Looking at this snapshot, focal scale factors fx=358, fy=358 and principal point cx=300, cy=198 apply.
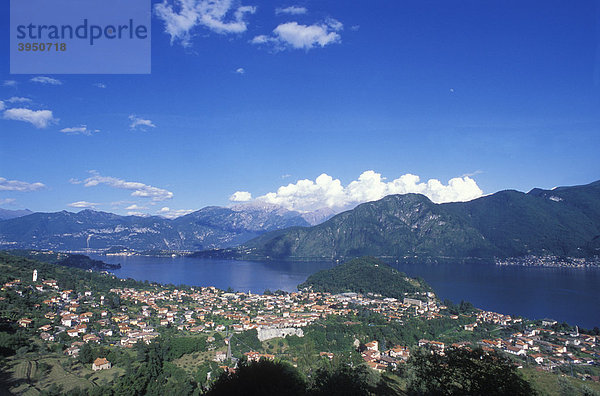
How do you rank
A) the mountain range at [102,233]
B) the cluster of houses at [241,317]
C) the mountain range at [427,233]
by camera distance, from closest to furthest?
the cluster of houses at [241,317]
the mountain range at [427,233]
the mountain range at [102,233]

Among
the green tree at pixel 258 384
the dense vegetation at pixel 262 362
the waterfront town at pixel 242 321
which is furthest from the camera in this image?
the waterfront town at pixel 242 321

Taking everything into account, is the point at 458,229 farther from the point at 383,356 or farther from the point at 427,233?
the point at 383,356

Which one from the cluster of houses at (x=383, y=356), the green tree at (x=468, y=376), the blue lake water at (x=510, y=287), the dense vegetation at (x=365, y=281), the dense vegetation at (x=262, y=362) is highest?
the green tree at (x=468, y=376)

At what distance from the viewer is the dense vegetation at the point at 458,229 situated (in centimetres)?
9038

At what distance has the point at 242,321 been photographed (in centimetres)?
2625

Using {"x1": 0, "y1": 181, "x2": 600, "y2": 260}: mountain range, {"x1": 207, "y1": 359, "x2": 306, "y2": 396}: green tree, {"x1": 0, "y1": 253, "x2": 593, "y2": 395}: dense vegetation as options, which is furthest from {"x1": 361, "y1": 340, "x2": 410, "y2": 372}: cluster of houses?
{"x1": 0, "y1": 181, "x2": 600, "y2": 260}: mountain range

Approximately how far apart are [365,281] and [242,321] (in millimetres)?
26215

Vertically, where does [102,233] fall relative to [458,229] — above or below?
above

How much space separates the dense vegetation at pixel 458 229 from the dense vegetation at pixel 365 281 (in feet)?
129

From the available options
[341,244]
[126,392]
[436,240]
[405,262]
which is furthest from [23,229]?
[126,392]

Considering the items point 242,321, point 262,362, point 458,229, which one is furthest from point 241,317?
point 458,229

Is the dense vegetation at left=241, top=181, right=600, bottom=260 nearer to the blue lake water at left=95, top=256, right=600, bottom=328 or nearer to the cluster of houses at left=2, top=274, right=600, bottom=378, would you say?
the blue lake water at left=95, top=256, right=600, bottom=328

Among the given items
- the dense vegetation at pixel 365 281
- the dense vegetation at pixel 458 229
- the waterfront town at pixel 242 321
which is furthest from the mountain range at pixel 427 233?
the waterfront town at pixel 242 321

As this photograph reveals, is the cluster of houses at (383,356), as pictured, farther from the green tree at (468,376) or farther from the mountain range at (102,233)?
the mountain range at (102,233)
